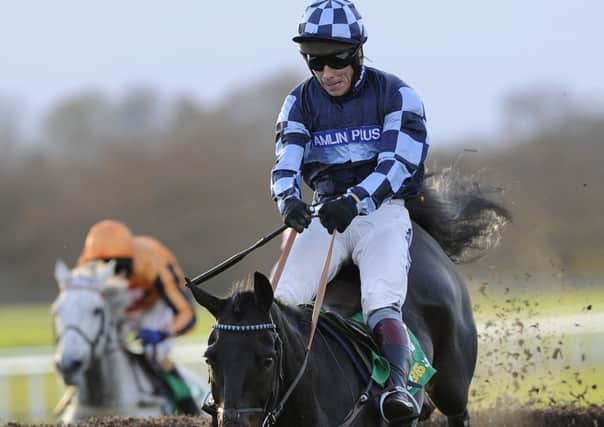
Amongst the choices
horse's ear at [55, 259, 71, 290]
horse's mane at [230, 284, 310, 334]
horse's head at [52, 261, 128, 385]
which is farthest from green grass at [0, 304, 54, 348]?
horse's mane at [230, 284, 310, 334]

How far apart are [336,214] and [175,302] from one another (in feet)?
24.0

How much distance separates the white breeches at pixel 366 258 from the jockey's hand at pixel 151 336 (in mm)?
6149

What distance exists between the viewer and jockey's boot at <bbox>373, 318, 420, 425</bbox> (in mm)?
4969

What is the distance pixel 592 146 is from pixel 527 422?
12469 millimetres

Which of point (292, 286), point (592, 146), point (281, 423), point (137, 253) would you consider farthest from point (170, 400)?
point (592, 146)

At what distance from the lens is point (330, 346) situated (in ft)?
16.5

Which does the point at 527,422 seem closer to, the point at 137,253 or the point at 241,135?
the point at 137,253

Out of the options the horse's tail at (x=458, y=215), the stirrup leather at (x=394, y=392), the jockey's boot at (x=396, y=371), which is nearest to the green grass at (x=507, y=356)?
the horse's tail at (x=458, y=215)

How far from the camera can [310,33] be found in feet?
17.7

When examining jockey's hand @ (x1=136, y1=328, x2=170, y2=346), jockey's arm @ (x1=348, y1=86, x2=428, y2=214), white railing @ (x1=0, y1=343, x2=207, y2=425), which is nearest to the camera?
jockey's arm @ (x1=348, y1=86, x2=428, y2=214)

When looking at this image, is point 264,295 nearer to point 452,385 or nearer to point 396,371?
point 396,371

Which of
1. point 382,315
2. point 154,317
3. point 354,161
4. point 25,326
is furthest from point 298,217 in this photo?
point 25,326

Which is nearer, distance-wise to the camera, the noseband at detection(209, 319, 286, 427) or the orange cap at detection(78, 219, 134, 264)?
the noseband at detection(209, 319, 286, 427)

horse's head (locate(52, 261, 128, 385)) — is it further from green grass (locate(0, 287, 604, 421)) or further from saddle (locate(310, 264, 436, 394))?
saddle (locate(310, 264, 436, 394))
